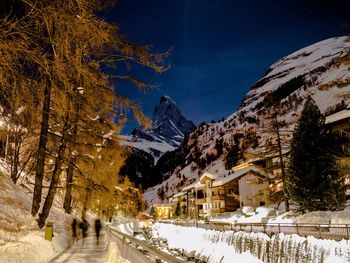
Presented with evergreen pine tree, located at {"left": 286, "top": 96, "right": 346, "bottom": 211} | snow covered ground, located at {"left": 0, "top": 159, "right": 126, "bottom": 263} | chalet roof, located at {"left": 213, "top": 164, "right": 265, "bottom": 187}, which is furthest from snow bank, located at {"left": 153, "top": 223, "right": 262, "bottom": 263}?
chalet roof, located at {"left": 213, "top": 164, "right": 265, "bottom": 187}

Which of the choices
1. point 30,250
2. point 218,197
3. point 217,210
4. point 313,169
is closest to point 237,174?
point 218,197

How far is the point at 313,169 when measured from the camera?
3228cm

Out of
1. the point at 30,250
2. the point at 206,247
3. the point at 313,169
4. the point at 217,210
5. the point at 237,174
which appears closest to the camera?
the point at 30,250

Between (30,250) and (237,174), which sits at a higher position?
(237,174)

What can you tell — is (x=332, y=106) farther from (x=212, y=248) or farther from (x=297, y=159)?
(x=212, y=248)

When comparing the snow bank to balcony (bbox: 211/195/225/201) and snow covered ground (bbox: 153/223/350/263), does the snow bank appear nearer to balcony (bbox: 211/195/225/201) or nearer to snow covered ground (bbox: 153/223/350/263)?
snow covered ground (bbox: 153/223/350/263)

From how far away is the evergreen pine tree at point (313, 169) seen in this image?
Result: 31188 millimetres

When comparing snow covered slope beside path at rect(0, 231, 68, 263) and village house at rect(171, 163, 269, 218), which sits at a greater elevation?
village house at rect(171, 163, 269, 218)

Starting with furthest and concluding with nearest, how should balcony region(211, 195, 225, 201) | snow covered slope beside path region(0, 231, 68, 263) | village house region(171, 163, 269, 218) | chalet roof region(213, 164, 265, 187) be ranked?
balcony region(211, 195, 225, 201), chalet roof region(213, 164, 265, 187), village house region(171, 163, 269, 218), snow covered slope beside path region(0, 231, 68, 263)

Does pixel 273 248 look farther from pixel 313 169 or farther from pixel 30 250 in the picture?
→ pixel 313 169

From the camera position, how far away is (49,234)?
13258 millimetres

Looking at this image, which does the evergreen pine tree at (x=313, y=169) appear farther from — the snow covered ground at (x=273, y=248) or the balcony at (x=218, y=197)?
the balcony at (x=218, y=197)

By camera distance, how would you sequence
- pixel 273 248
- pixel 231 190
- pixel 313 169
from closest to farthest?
1. pixel 273 248
2. pixel 313 169
3. pixel 231 190

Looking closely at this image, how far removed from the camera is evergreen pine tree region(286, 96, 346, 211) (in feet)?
102
